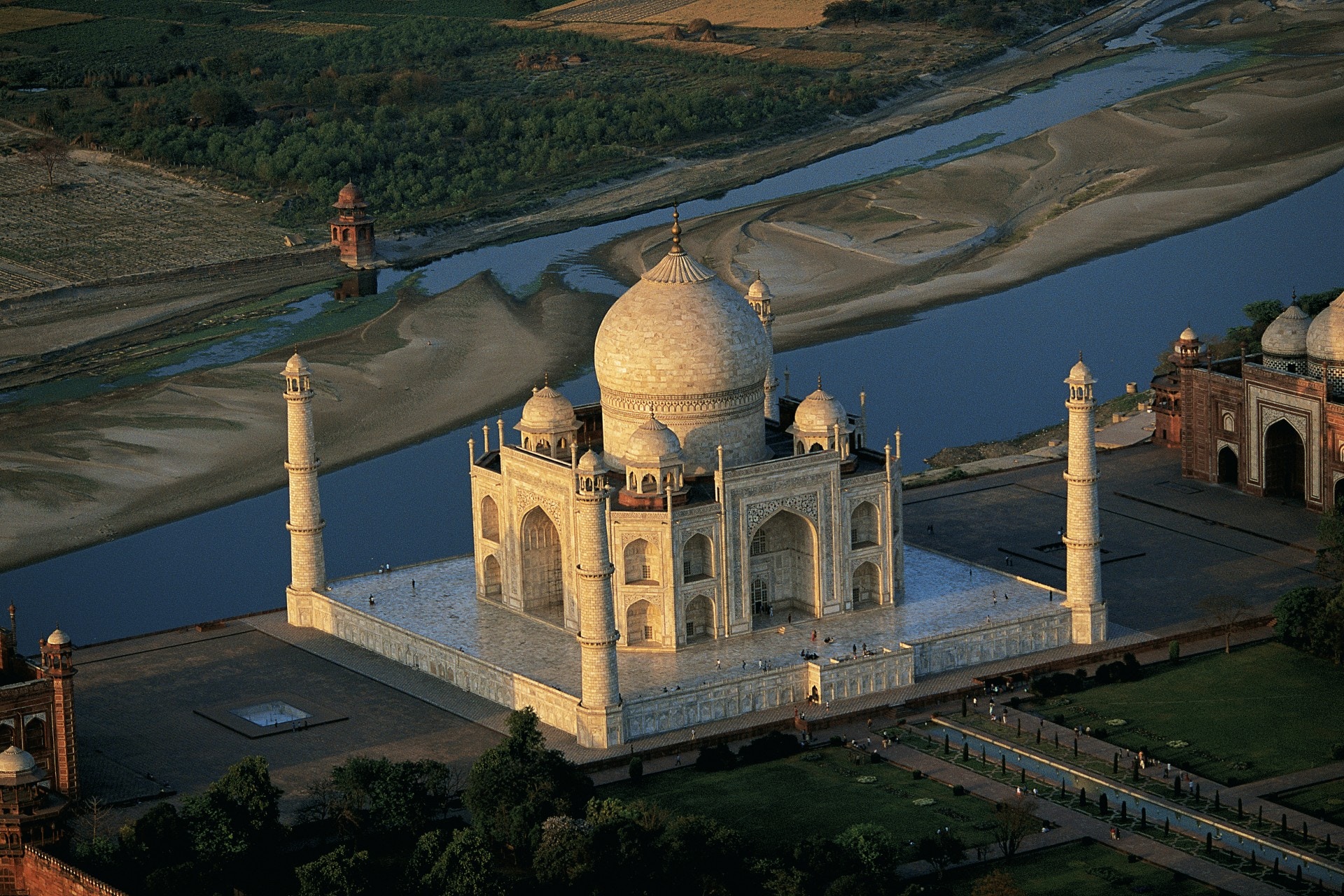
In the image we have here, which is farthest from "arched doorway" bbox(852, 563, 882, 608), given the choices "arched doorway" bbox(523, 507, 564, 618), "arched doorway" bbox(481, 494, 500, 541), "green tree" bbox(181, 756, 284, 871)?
"green tree" bbox(181, 756, 284, 871)

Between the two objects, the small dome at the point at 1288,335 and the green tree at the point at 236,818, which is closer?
the green tree at the point at 236,818

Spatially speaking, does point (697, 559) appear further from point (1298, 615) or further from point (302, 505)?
point (1298, 615)

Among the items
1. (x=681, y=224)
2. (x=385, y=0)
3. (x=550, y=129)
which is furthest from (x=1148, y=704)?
(x=385, y=0)

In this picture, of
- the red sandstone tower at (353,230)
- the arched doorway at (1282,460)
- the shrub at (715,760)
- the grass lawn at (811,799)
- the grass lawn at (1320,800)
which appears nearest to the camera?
the grass lawn at (811,799)

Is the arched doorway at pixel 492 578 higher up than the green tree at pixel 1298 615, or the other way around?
the arched doorway at pixel 492 578

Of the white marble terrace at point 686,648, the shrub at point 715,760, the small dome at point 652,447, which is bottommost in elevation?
the shrub at point 715,760

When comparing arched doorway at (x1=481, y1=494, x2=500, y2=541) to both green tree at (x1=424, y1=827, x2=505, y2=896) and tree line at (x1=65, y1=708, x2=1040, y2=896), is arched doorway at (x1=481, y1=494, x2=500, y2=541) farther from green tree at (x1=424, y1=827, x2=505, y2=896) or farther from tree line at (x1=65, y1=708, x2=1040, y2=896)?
green tree at (x1=424, y1=827, x2=505, y2=896)

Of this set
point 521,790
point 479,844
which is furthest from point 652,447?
point 479,844

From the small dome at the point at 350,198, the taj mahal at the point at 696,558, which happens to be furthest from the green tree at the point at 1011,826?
the small dome at the point at 350,198

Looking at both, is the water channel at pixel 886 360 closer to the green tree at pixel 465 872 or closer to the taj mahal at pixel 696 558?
the taj mahal at pixel 696 558
